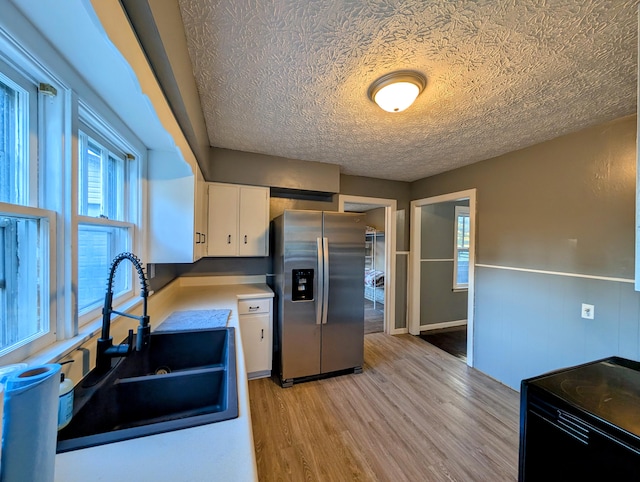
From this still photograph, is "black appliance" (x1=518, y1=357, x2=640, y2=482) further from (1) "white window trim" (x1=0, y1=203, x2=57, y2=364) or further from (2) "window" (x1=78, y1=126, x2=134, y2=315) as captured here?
(2) "window" (x1=78, y1=126, x2=134, y2=315)

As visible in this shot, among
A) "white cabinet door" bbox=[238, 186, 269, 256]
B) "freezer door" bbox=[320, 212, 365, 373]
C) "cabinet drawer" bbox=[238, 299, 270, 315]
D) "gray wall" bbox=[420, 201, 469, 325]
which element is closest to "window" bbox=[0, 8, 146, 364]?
"cabinet drawer" bbox=[238, 299, 270, 315]

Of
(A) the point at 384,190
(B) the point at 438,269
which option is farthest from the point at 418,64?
(B) the point at 438,269

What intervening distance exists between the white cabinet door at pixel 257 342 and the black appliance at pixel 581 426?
79.1 inches

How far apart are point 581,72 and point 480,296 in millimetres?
2110

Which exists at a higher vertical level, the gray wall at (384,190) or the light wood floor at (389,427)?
the gray wall at (384,190)

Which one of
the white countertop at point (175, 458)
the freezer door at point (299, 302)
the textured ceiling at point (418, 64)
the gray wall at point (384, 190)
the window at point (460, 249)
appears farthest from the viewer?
the window at point (460, 249)

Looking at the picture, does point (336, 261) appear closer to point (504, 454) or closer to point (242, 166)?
point (242, 166)

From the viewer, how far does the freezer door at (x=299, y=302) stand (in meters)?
2.32

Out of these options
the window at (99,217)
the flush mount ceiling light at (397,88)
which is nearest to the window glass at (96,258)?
the window at (99,217)

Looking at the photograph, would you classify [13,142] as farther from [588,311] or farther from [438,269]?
[438,269]

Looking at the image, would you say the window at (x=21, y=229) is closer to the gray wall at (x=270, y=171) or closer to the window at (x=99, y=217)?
the window at (x=99, y=217)

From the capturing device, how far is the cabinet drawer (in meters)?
2.37

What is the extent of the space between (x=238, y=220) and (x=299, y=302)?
112 cm

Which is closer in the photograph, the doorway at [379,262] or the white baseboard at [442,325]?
the doorway at [379,262]
